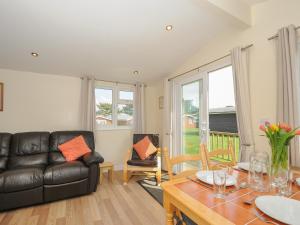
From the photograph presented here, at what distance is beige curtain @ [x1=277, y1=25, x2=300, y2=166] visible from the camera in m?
1.70

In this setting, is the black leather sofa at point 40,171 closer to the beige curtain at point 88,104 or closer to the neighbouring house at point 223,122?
the beige curtain at point 88,104

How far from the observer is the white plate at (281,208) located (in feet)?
2.35

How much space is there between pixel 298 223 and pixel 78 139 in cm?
313

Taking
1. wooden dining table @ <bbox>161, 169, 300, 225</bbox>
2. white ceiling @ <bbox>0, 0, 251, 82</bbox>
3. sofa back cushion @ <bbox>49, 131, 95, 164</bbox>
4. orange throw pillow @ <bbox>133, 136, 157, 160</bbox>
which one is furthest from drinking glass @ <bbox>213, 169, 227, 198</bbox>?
sofa back cushion @ <bbox>49, 131, 95, 164</bbox>

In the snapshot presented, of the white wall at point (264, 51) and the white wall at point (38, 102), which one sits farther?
the white wall at point (38, 102)

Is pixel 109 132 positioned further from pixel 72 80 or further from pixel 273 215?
pixel 273 215

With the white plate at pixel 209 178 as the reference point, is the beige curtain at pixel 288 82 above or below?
above

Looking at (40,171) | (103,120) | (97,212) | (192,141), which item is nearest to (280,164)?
(97,212)

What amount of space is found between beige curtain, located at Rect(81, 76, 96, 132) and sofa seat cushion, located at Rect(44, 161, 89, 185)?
109cm

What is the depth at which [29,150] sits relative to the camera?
2.82 metres

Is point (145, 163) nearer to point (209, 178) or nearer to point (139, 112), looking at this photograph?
point (139, 112)

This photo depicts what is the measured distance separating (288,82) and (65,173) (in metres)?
3.01

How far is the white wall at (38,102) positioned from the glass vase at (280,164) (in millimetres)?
3515

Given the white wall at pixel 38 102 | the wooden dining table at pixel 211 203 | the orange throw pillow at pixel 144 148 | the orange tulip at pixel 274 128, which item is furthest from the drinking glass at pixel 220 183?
the white wall at pixel 38 102
